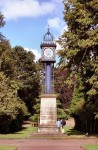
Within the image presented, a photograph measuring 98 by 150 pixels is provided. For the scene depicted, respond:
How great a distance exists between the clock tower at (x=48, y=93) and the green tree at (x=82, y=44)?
502 cm

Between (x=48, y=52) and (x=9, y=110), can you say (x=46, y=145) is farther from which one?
(x=48, y=52)

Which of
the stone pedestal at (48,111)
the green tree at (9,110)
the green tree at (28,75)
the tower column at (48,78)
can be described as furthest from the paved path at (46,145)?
the green tree at (28,75)

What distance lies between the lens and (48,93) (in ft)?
120

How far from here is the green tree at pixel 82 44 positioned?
90.3 feet

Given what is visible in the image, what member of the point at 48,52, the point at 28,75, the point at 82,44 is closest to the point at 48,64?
the point at 48,52

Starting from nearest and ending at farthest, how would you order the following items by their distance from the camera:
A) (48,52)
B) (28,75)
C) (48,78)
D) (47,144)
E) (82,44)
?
(47,144), (82,44), (48,78), (48,52), (28,75)

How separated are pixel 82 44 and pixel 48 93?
10.4 metres

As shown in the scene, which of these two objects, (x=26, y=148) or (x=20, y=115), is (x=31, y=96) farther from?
(x=26, y=148)

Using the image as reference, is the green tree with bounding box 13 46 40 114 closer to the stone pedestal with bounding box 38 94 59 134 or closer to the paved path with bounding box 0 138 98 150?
the stone pedestal with bounding box 38 94 59 134

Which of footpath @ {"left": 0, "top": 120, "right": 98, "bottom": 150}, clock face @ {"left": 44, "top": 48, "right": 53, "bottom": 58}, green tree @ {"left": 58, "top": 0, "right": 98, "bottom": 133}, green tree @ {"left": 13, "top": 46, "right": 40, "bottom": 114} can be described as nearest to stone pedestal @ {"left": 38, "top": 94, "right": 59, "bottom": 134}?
clock face @ {"left": 44, "top": 48, "right": 53, "bottom": 58}

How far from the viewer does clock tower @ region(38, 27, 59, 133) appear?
35.0 m

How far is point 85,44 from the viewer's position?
27250mm

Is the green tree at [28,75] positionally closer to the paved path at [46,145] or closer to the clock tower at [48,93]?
the clock tower at [48,93]

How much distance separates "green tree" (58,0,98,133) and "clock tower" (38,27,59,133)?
5.02 meters
